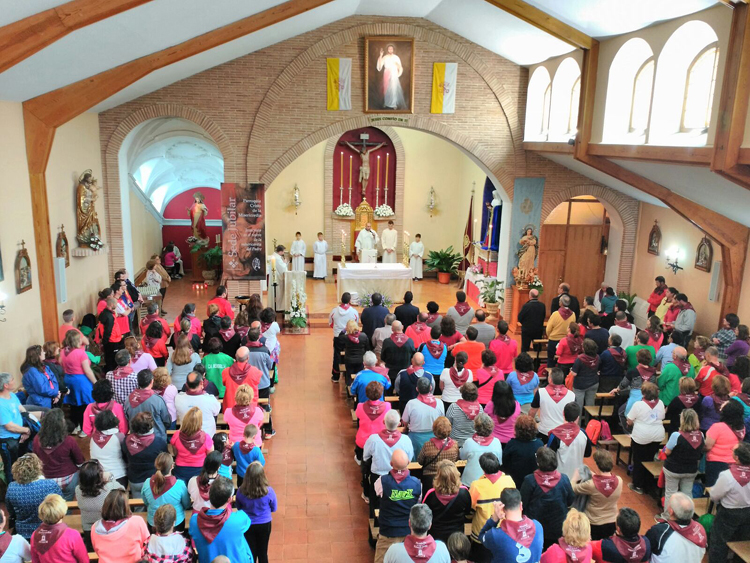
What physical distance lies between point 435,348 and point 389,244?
11105 mm

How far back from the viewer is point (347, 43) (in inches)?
544

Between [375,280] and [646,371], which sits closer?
[646,371]

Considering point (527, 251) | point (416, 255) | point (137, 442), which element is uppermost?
point (527, 251)

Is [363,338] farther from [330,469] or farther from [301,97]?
[301,97]

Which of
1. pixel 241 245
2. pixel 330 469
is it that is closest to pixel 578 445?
pixel 330 469

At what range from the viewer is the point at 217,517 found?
180 inches

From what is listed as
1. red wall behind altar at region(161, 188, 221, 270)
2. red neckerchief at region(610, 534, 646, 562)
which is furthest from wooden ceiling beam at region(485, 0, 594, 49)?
red wall behind altar at region(161, 188, 221, 270)

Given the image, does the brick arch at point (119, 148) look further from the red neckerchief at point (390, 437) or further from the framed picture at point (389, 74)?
the red neckerchief at point (390, 437)

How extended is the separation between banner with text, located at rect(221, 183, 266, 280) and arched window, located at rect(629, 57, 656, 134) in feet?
25.6

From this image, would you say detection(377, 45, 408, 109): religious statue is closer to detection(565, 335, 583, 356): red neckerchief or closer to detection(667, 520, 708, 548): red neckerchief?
detection(565, 335, 583, 356): red neckerchief

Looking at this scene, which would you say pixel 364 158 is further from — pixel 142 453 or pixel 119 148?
pixel 142 453

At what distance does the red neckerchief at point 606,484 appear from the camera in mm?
5473

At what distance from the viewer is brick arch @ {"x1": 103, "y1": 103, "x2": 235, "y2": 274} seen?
44.0 feet

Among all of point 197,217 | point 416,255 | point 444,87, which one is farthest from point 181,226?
point 444,87
